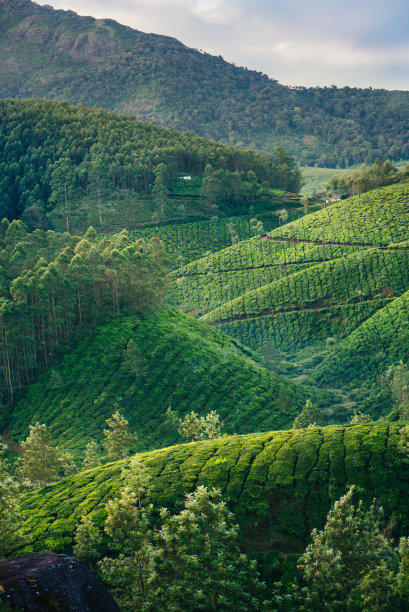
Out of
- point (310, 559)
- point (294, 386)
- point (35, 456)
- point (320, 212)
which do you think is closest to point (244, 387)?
point (294, 386)

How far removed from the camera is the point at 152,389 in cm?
8544

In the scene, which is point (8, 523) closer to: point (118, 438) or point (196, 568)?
point (196, 568)

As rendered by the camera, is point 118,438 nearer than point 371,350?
Yes

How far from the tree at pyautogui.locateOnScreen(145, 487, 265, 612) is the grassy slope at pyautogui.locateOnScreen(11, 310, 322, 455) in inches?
1572

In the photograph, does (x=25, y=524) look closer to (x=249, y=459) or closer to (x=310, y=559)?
(x=249, y=459)

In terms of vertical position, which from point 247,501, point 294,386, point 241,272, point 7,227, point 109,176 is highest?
point 109,176

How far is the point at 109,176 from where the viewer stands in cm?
19662

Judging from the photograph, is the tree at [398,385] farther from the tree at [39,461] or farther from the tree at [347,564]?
the tree at [347,564]

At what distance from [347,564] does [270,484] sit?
13309 millimetres

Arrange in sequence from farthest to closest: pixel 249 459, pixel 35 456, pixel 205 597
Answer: pixel 35 456, pixel 249 459, pixel 205 597

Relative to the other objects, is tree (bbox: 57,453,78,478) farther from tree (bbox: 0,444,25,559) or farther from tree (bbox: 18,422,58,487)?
tree (bbox: 0,444,25,559)

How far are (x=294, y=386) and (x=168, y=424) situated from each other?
3072 cm

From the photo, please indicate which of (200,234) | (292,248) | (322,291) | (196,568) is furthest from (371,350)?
(196,568)

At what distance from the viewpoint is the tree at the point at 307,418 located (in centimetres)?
7525
